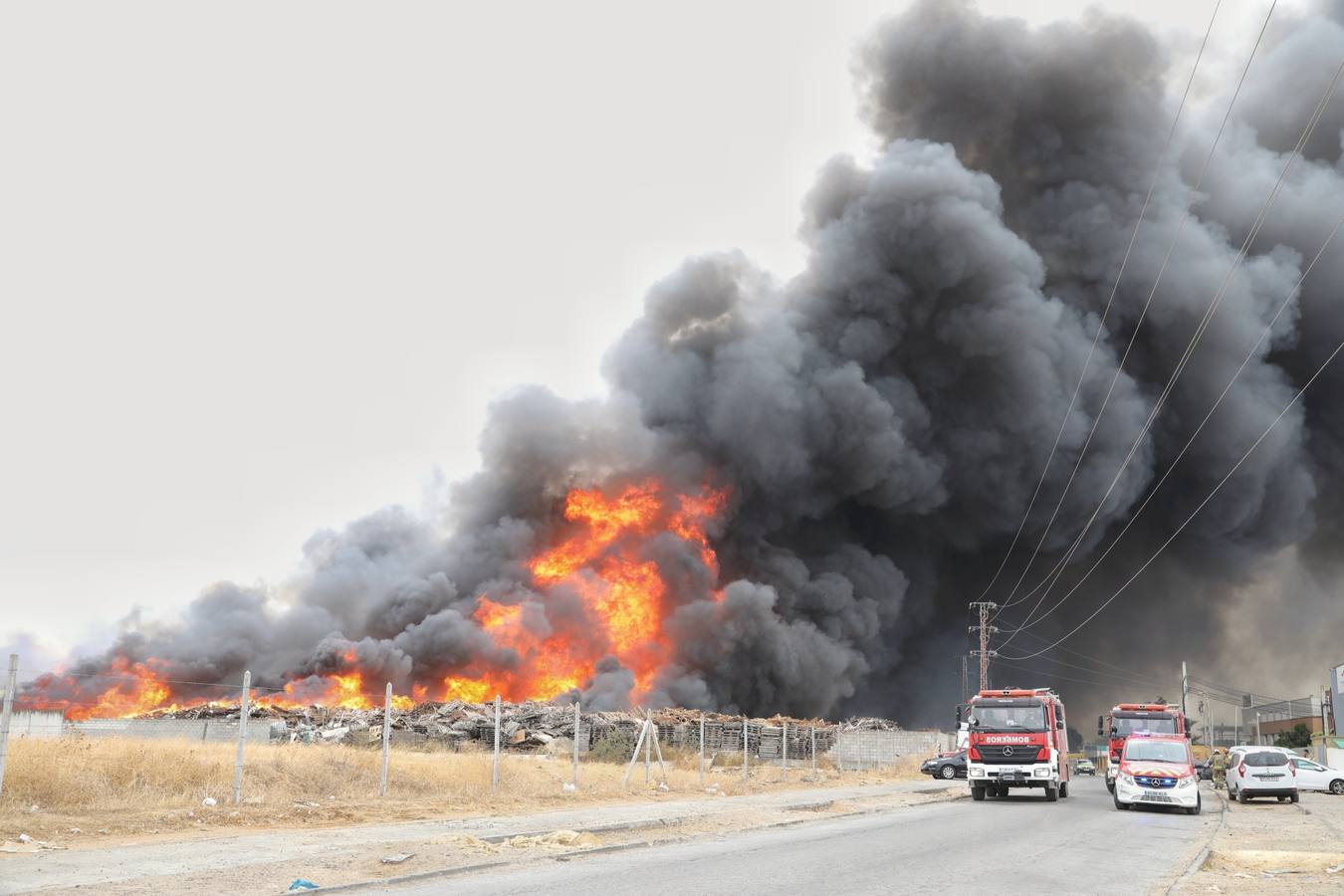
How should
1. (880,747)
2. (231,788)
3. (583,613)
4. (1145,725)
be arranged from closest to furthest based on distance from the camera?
(231,788)
(1145,725)
(880,747)
(583,613)

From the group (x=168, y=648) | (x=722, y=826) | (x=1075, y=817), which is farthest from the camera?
(x=168, y=648)

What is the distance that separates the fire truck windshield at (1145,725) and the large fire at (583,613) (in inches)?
1028

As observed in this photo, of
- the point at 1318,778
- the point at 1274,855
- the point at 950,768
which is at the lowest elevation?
the point at 950,768

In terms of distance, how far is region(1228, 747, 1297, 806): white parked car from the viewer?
87.7ft

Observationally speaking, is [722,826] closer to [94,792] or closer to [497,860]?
[497,860]

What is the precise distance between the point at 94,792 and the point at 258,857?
5.10 m

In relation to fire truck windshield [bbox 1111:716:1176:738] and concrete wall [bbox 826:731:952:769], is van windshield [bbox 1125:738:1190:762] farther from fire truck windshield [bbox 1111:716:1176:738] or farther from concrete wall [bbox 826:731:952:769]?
concrete wall [bbox 826:731:952:769]

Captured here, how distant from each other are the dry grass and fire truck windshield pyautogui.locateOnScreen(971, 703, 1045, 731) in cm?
711

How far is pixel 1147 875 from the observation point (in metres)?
11.4

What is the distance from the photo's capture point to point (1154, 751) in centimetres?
2302

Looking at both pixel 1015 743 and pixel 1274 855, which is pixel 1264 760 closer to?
pixel 1015 743

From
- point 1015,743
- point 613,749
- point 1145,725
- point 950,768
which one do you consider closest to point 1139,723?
point 1145,725

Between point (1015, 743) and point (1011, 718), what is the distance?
585mm

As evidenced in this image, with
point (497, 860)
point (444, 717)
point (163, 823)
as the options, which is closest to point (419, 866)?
point (497, 860)
